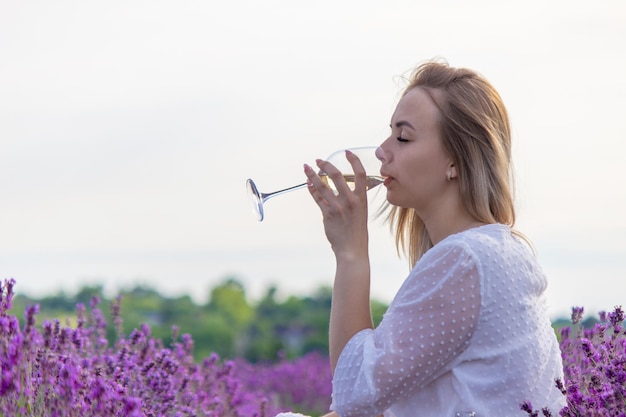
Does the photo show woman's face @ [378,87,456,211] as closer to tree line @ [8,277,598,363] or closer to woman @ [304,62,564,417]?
woman @ [304,62,564,417]

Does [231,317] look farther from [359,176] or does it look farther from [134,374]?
[359,176]

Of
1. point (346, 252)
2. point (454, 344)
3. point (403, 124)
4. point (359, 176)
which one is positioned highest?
point (403, 124)

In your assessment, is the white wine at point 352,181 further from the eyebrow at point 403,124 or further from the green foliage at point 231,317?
the green foliage at point 231,317

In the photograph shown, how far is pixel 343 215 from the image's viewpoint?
298cm

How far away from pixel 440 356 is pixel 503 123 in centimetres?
85

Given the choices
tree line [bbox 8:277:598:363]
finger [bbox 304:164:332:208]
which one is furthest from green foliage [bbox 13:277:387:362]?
finger [bbox 304:164:332:208]

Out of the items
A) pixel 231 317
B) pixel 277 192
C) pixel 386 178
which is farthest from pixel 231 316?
pixel 386 178

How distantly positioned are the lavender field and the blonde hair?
53cm

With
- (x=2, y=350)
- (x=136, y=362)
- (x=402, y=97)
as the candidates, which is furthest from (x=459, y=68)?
(x=136, y=362)

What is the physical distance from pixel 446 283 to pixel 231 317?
13425mm

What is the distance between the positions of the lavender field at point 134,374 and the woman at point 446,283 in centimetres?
18

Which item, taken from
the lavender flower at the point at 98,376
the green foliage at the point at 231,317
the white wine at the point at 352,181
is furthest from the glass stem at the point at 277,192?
the green foliage at the point at 231,317

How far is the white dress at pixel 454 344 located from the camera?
2.78 meters

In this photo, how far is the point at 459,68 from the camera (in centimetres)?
325
